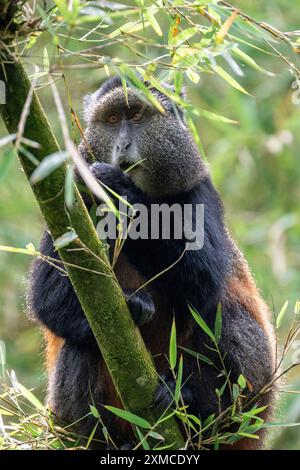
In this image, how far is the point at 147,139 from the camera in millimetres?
5328

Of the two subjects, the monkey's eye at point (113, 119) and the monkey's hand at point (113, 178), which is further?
the monkey's eye at point (113, 119)

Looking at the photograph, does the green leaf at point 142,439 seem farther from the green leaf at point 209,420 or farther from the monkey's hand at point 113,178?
the monkey's hand at point 113,178

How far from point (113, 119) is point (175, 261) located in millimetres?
1105

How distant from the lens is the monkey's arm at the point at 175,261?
15.9 feet

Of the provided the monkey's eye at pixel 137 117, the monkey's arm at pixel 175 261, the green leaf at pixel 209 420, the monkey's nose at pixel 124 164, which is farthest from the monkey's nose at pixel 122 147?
the green leaf at pixel 209 420

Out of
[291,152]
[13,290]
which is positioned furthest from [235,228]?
[13,290]

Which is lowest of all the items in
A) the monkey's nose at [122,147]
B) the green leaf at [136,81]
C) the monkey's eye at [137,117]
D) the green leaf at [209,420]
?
the green leaf at [209,420]

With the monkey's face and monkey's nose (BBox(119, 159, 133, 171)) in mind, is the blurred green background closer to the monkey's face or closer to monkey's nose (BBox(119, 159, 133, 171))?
the monkey's face

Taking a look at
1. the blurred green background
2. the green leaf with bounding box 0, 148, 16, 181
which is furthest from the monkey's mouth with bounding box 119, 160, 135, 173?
the blurred green background

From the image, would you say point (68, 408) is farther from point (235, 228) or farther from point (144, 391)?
point (235, 228)

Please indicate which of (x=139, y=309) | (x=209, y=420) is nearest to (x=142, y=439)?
(x=209, y=420)

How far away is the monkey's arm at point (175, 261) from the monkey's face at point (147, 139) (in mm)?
241

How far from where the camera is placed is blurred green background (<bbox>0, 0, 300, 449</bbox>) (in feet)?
32.3

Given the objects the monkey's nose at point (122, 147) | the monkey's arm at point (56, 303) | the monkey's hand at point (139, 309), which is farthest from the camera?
the monkey's nose at point (122, 147)
